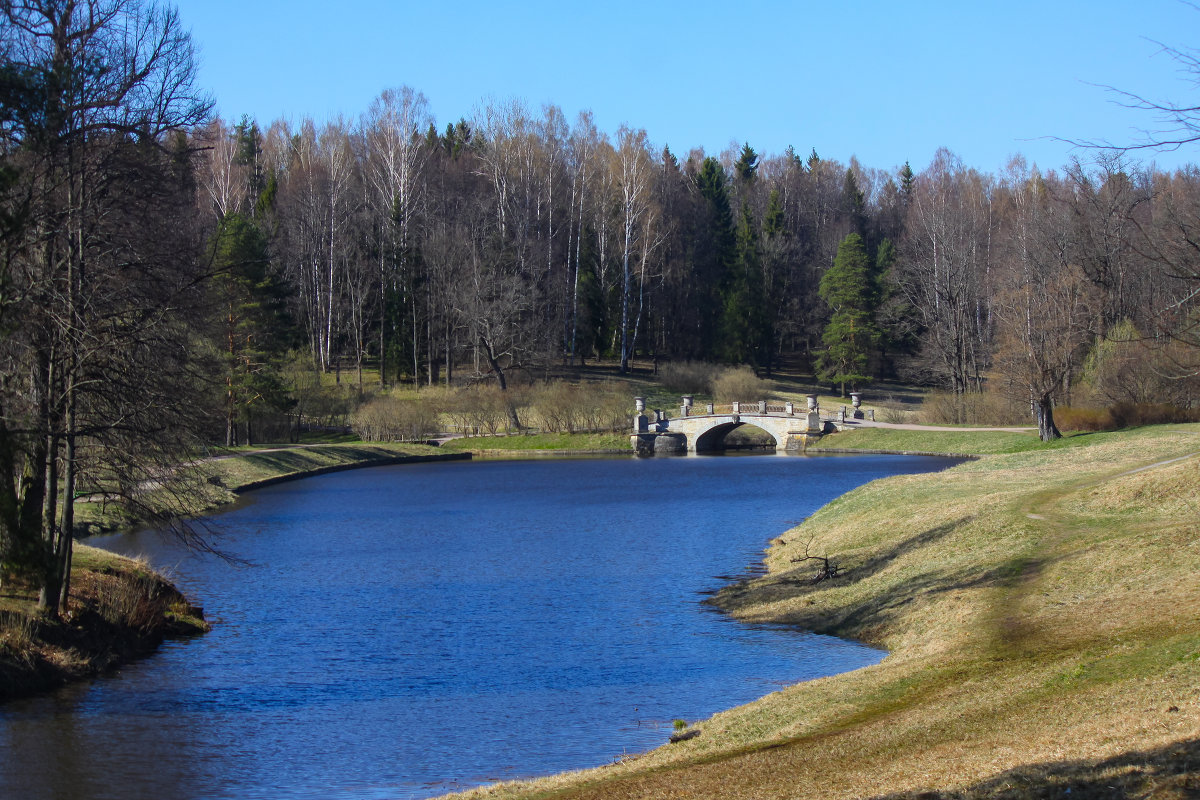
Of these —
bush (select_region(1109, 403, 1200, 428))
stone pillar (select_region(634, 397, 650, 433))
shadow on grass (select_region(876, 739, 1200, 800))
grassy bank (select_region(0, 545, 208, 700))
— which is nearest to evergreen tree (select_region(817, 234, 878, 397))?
stone pillar (select_region(634, 397, 650, 433))

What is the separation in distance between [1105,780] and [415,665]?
13.3m

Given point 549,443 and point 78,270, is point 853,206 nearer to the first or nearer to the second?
point 549,443

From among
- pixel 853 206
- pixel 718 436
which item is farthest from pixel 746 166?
pixel 718 436

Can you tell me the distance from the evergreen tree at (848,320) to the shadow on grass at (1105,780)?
279ft

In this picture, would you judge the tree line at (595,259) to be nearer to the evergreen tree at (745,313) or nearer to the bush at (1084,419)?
the evergreen tree at (745,313)

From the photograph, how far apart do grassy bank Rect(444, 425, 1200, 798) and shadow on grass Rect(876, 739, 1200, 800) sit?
2cm

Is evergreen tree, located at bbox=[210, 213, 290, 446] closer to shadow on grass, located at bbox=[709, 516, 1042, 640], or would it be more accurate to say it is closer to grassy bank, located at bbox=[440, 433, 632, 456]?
grassy bank, located at bbox=[440, 433, 632, 456]

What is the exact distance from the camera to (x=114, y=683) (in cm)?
1822

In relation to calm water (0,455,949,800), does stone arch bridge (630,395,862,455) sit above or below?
above

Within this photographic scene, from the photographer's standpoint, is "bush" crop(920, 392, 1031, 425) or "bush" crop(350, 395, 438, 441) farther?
"bush" crop(350, 395, 438, 441)

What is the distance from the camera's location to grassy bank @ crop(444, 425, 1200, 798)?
31.8ft

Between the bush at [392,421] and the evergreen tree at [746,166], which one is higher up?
the evergreen tree at [746,166]

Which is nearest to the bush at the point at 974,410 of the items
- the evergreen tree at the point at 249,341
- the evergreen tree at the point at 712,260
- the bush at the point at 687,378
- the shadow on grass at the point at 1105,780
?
the bush at the point at 687,378

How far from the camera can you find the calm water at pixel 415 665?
1416 cm
